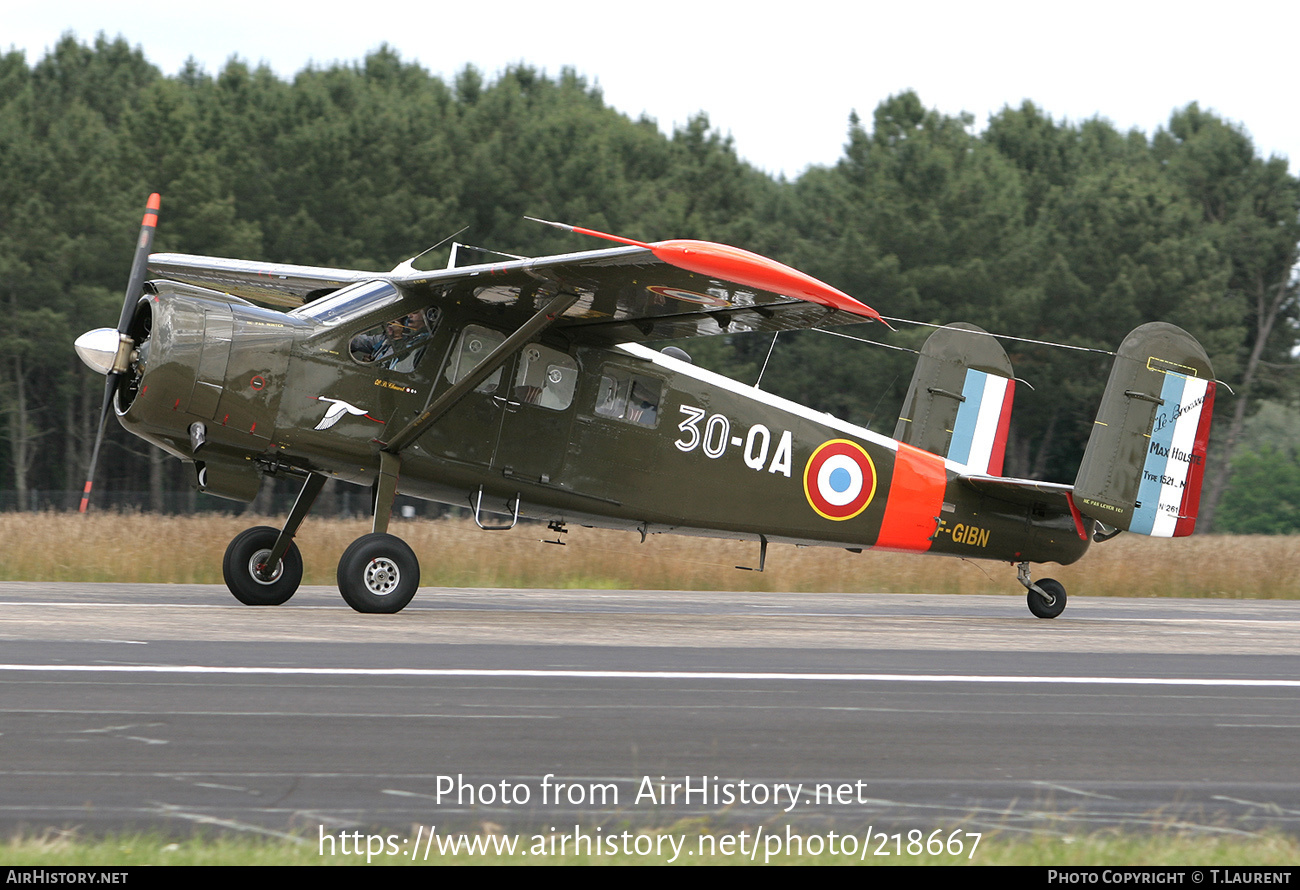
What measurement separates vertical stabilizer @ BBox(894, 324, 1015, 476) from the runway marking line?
665 cm

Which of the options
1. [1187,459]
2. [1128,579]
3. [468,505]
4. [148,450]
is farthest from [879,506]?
[148,450]

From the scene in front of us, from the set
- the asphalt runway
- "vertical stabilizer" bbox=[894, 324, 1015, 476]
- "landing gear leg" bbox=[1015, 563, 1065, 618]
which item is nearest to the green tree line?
"vertical stabilizer" bbox=[894, 324, 1015, 476]

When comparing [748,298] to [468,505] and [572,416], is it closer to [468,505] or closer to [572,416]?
[572,416]

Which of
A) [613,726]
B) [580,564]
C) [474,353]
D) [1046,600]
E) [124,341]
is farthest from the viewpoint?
Result: [580,564]

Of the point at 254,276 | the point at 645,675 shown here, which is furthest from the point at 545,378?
the point at 645,675

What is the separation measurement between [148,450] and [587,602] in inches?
1548

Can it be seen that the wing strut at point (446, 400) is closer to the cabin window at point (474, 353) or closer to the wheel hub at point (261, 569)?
the cabin window at point (474, 353)

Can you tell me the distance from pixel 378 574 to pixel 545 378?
97.3 inches

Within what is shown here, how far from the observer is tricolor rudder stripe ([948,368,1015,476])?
16.0 metres

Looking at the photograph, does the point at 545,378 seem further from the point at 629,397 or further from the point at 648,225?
the point at 648,225

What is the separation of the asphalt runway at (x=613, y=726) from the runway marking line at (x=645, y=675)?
0.04 metres

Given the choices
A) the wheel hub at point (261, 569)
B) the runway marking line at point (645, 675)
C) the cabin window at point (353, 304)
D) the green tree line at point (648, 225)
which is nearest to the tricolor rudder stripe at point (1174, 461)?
the runway marking line at point (645, 675)

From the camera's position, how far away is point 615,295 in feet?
39.3
